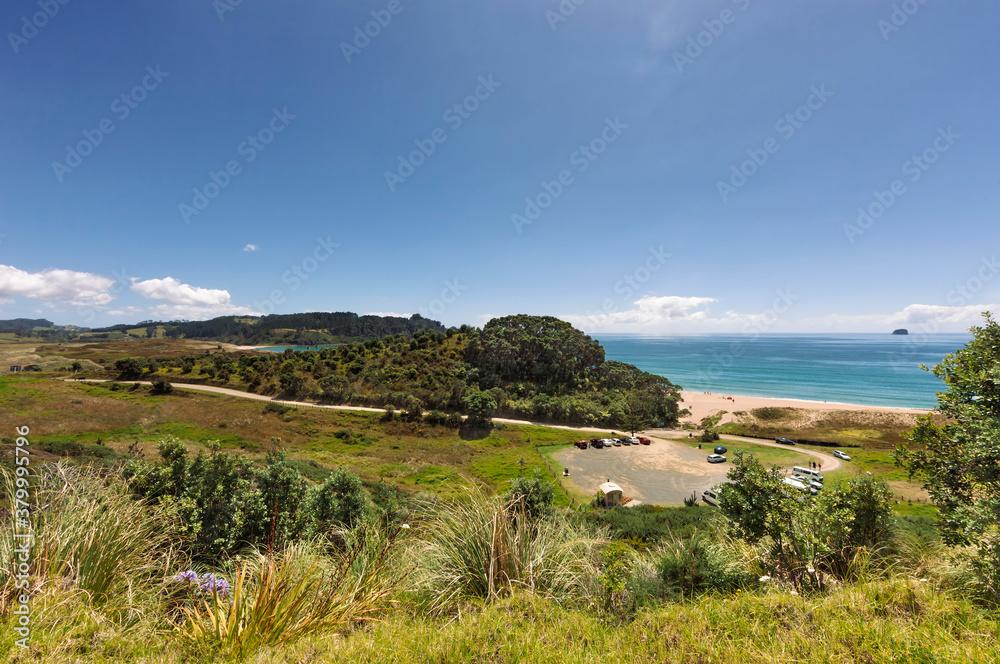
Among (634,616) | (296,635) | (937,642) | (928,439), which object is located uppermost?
(928,439)

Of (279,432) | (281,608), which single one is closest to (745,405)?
(279,432)

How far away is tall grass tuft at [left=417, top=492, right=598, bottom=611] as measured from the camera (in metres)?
3.44

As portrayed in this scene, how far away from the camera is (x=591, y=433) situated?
37.5 m

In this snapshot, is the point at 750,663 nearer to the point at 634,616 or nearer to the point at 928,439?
the point at 634,616

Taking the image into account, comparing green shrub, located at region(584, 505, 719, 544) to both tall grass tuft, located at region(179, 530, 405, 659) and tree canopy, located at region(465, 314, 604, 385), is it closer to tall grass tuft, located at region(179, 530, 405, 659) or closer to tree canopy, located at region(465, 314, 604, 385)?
tall grass tuft, located at region(179, 530, 405, 659)

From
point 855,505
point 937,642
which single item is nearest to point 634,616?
point 937,642

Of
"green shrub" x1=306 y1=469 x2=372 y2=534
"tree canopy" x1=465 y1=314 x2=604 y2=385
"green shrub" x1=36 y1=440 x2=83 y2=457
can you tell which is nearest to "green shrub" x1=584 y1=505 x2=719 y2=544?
"green shrub" x1=306 y1=469 x2=372 y2=534

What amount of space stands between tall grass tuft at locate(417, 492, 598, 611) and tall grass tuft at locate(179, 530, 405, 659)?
1.71 ft

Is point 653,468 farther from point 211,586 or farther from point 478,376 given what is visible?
point 211,586

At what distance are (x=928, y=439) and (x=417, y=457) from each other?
93.1 ft

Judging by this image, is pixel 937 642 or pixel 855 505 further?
pixel 855 505

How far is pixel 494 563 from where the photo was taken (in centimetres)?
352

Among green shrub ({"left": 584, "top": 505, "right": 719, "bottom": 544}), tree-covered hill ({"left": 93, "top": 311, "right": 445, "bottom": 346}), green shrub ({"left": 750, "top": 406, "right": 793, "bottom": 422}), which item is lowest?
green shrub ({"left": 750, "top": 406, "right": 793, "bottom": 422})

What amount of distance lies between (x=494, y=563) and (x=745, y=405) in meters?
64.1
